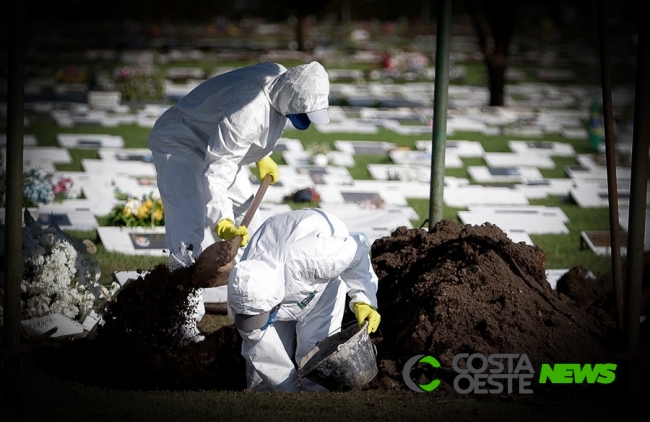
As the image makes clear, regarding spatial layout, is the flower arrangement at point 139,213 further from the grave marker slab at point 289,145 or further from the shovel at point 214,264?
the grave marker slab at point 289,145

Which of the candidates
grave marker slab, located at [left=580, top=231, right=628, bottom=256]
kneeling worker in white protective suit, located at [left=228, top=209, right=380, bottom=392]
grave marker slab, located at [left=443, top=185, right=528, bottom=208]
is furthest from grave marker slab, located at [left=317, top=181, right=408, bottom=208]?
kneeling worker in white protective suit, located at [left=228, top=209, right=380, bottom=392]

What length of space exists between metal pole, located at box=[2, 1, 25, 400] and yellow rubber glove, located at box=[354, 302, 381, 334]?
161 cm

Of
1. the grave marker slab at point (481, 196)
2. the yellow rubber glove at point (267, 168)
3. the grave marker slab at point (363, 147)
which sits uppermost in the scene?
the yellow rubber glove at point (267, 168)

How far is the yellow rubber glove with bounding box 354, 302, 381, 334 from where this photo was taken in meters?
4.55

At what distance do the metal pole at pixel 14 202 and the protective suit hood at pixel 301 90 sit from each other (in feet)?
5.02

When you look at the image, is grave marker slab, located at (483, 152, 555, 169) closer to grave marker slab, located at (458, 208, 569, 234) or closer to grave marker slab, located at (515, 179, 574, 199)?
grave marker slab, located at (515, 179, 574, 199)

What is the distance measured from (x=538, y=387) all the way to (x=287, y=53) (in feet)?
63.8

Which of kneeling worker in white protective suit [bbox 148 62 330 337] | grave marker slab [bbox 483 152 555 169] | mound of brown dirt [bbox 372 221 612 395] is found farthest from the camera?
grave marker slab [bbox 483 152 555 169]

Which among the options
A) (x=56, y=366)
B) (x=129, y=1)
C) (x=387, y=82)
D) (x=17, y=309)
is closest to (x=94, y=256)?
(x=56, y=366)

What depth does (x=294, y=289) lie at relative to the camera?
4.47 m

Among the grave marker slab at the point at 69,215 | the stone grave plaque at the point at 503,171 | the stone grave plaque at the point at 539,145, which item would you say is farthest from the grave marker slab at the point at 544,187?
the grave marker slab at the point at 69,215

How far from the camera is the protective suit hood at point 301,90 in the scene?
512 cm

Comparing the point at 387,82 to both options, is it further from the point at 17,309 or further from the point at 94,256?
the point at 17,309

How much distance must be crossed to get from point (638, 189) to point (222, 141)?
2194 mm
